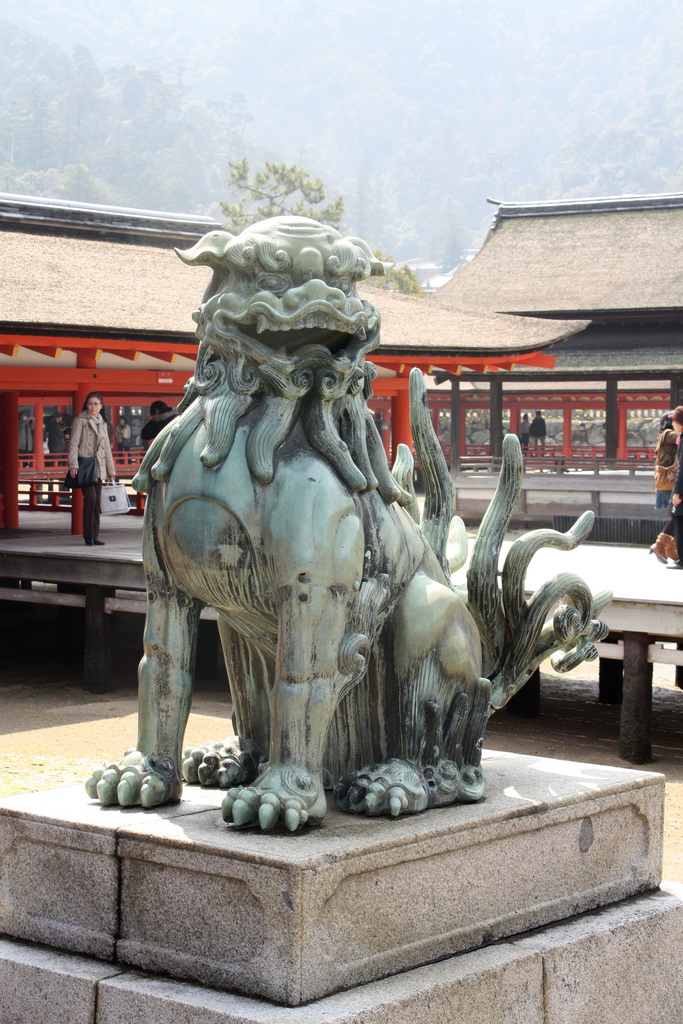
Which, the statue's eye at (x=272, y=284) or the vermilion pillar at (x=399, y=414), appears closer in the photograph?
the statue's eye at (x=272, y=284)

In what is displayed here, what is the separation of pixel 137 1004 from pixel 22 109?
13607cm

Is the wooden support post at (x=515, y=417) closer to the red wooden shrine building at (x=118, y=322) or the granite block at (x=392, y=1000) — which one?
the red wooden shrine building at (x=118, y=322)

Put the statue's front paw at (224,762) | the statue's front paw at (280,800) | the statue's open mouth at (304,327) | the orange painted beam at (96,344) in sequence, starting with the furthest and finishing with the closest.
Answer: the orange painted beam at (96,344) < the statue's front paw at (224,762) < the statue's open mouth at (304,327) < the statue's front paw at (280,800)

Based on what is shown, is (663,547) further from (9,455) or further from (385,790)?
(9,455)

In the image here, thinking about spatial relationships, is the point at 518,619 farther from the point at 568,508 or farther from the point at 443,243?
the point at 443,243

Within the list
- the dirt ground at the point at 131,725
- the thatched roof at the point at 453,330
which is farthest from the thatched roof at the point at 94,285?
the dirt ground at the point at 131,725

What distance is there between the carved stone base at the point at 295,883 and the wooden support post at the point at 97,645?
5933 millimetres

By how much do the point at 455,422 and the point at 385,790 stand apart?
68.7 feet

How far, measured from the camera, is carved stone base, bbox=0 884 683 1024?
2342 mm

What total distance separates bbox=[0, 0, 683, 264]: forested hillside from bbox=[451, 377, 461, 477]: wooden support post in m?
120

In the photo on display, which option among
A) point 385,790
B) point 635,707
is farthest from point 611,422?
point 385,790

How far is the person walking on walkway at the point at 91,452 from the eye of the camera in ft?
31.4

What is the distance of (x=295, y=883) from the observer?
2.29 meters

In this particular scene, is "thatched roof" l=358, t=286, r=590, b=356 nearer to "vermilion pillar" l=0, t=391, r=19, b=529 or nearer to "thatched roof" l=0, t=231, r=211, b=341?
"thatched roof" l=0, t=231, r=211, b=341
